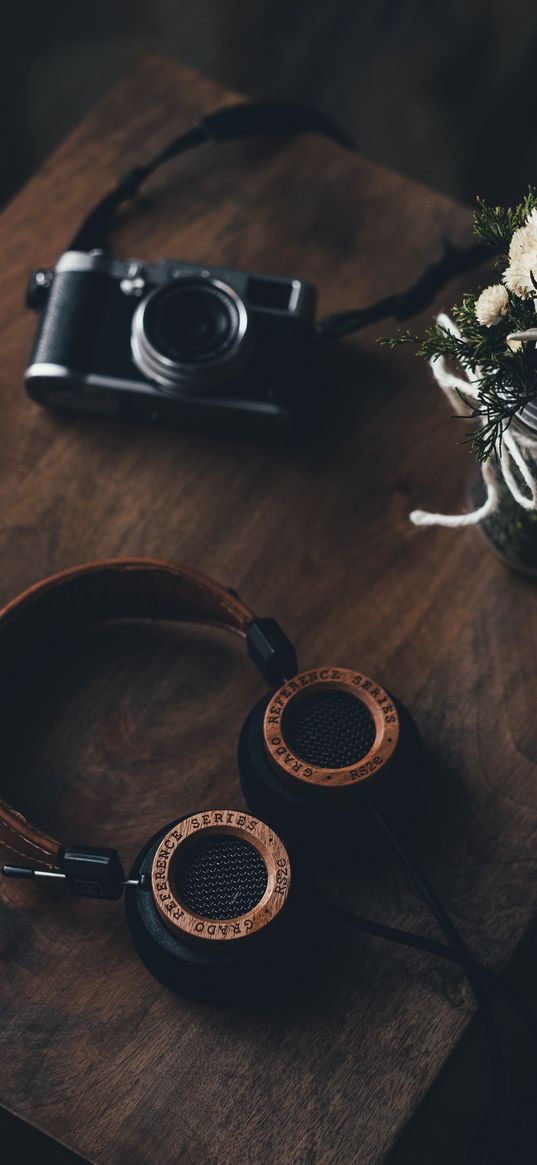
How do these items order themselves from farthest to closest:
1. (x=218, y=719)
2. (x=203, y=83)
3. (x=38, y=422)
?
(x=203, y=83) < (x=38, y=422) < (x=218, y=719)

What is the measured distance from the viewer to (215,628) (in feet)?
2.48

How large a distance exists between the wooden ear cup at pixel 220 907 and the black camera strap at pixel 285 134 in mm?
410

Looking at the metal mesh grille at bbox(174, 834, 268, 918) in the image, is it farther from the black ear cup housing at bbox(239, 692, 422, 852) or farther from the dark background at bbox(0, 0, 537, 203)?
the dark background at bbox(0, 0, 537, 203)

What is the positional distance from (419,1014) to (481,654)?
0.23 meters

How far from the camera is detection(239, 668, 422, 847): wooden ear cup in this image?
0.62 metres

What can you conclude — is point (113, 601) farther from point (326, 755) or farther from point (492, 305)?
point (492, 305)

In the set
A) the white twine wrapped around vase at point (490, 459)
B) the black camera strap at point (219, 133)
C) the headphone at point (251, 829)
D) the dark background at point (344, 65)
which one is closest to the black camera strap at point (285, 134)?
the black camera strap at point (219, 133)

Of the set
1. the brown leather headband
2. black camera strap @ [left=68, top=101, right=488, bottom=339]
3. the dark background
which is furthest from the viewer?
the dark background

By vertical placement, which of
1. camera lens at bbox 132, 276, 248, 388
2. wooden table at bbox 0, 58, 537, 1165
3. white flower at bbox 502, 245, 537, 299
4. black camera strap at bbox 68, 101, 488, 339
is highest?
white flower at bbox 502, 245, 537, 299

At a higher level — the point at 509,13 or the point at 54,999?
the point at 509,13

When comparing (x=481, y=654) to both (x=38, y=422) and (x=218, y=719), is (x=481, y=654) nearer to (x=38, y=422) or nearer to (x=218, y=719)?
(x=218, y=719)

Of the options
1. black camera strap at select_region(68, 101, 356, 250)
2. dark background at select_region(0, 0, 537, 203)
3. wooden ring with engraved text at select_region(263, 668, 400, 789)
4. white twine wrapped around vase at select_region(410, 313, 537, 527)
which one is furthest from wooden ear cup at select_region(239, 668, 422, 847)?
dark background at select_region(0, 0, 537, 203)

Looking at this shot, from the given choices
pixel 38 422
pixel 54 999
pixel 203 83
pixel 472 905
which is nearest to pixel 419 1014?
pixel 472 905

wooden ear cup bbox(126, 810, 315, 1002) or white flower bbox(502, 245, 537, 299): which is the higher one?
white flower bbox(502, 245, 537, 299)
